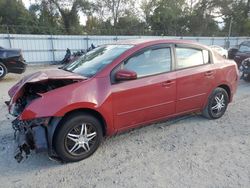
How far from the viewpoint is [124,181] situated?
2850mm

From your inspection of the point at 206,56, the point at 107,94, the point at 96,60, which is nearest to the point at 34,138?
the point at 107,94

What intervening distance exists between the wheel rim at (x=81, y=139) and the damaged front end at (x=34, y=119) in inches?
9.5

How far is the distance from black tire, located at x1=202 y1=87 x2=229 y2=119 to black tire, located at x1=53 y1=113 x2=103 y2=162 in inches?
92.2

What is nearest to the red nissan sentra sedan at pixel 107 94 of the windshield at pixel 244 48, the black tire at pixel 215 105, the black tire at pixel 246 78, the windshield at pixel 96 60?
the windshield at pixel 96 60

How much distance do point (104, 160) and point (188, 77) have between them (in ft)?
6.56

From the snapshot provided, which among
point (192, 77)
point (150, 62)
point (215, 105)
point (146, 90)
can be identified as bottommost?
point (215, 105)

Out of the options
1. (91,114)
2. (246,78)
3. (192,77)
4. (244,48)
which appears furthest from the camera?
(244,48)

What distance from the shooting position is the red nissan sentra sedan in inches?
120

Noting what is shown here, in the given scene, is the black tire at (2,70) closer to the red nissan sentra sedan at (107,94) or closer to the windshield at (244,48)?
the red nissan sentra sedan at (107,94)

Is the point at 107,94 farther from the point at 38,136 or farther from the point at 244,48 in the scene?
the point at 244,48

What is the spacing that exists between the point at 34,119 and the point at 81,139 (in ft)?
2.22

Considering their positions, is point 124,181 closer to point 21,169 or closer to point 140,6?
point 21,169

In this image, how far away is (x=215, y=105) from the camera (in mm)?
4664

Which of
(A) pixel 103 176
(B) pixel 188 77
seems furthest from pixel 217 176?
(B) pixel 188 77
